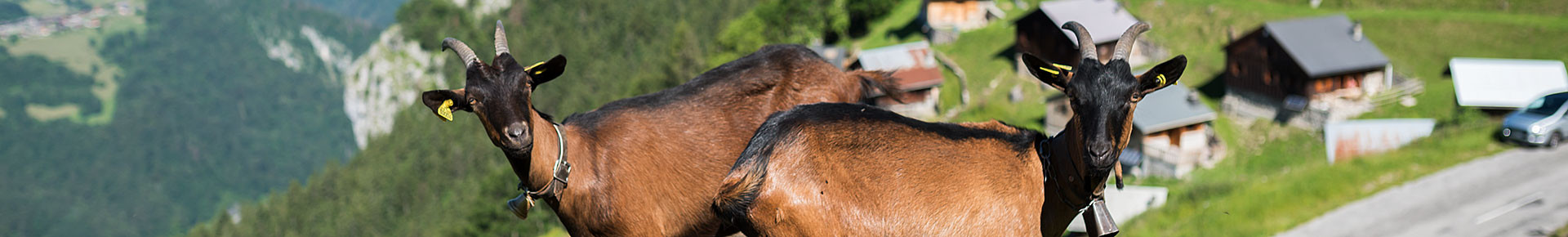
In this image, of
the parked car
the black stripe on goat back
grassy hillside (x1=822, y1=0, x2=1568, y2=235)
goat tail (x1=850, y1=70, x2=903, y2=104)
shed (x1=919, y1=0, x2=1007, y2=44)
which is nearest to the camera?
the black stripe on goat back

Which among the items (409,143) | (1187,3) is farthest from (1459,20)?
(409,143)

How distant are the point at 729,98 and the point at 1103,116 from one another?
17.2 feet

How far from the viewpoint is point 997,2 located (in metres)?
113

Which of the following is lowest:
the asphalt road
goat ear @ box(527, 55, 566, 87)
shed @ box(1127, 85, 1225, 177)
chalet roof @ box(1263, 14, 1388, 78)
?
shed @ box(1127, 85, 1225, 177)

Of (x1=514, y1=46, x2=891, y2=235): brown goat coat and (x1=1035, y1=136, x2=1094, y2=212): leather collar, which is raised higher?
(x1=1035, y1=136, x2=1094, y2=212): leather collar

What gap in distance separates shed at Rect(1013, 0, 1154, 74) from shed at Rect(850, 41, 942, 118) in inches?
296

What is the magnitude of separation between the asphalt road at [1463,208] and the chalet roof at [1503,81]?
3102 centimetres

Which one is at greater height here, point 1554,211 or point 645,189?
point 645,189

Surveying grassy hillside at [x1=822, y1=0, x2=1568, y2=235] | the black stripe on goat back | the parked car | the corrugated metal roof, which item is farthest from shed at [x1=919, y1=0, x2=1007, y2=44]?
the black stripe on goat back

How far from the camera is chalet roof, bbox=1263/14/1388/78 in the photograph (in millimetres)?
66688

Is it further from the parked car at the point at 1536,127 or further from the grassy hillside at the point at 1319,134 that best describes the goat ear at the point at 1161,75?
the parked car at the point at 1536,127

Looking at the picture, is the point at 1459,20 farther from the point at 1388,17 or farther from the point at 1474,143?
the point at 1474,143

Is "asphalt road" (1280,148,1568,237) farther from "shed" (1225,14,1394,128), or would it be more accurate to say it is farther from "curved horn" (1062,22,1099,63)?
"shed" (1225,14,1394,128)

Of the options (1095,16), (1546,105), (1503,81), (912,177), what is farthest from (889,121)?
(1095,16)
